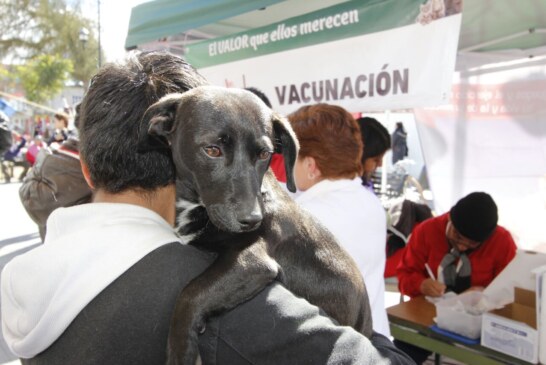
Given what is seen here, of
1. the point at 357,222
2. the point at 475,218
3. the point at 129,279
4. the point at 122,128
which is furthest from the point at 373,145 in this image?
the point at 129,279

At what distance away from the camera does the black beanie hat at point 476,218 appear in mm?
3404

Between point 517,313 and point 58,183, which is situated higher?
point 58,183

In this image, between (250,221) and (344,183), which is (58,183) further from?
(250,221)

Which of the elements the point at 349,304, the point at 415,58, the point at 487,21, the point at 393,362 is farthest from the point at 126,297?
the point at 487,21

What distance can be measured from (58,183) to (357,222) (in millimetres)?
1940

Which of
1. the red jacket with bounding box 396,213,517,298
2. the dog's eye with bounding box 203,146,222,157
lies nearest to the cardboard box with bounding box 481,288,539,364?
the red jacket with bounding box 396,213,517,298

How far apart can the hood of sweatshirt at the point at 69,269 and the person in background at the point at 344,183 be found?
4.43 feet

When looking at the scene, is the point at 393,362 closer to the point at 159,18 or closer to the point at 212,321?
the point at 212,321

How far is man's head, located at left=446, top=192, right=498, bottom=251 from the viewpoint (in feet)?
11.2

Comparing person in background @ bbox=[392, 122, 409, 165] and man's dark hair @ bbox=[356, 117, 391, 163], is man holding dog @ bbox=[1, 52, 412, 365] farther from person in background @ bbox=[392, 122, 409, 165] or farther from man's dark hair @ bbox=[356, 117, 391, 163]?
person in background @ bbox=[392, 122, 409, 165]

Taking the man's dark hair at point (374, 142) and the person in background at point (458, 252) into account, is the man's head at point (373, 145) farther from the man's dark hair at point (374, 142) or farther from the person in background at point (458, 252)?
the person in background at point (458, 252)

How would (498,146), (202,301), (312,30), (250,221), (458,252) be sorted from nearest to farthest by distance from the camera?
(202,301) < (250,221) < (312,30) < (458,252) < (498,146)

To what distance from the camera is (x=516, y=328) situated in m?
2.54

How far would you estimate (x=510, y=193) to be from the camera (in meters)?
4.28
